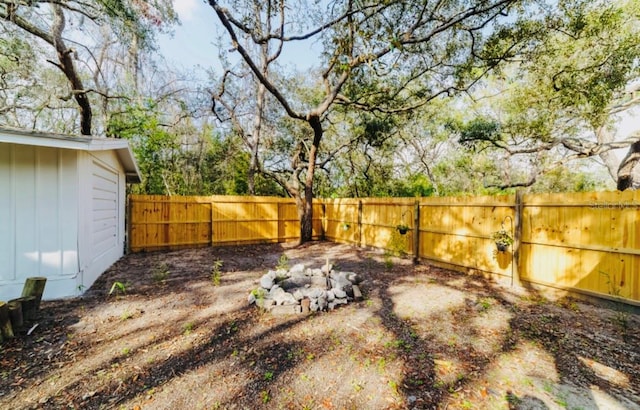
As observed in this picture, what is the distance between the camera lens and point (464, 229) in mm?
5516

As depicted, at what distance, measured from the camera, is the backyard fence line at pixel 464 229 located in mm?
3604

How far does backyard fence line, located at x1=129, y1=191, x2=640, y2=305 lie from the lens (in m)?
3.60

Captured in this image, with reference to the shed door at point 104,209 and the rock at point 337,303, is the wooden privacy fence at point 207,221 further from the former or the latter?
the rock at point 337,303

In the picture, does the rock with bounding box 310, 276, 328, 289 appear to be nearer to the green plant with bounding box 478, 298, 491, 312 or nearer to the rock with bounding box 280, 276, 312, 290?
the rock with bounding box 280, 276, 312, 290

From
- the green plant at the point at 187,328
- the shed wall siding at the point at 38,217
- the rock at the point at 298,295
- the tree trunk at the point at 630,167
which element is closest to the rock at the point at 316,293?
the rock at the point at 298,295

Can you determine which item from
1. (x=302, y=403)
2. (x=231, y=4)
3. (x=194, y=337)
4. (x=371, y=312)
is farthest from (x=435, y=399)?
(x=231, y=4)

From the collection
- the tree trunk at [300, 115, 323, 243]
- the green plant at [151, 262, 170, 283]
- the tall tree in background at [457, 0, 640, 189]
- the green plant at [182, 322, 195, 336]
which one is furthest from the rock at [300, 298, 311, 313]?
the tall tree in background at [457, 0, 640, 189]

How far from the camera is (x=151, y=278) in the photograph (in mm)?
4941

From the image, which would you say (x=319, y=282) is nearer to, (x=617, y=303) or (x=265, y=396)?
(x=265, y=396)

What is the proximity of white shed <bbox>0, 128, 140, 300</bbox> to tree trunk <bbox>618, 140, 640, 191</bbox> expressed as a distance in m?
10.8

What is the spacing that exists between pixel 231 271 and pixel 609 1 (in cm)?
883

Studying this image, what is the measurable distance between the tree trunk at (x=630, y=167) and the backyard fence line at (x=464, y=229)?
4.36 m

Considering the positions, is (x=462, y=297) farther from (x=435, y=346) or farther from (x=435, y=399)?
(x=435, y=399)

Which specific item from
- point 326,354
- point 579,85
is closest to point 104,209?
point 326,354
